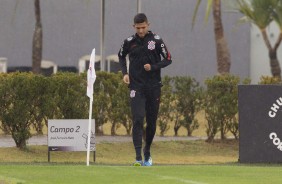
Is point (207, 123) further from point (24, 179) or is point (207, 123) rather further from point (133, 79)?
point (24, 179)

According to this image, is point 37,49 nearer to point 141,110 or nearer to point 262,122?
point 262,122

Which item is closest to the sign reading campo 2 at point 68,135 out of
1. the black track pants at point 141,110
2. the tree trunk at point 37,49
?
the black track pants at point 141,110

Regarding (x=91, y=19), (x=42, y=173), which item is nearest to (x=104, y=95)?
(x=42, y=173)

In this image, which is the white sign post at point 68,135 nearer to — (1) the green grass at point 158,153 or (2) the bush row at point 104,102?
(1) the green grass at point 158,153

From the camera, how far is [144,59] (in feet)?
46.7

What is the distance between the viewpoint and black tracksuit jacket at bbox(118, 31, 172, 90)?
14250mm

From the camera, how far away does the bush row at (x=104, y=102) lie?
1881cm

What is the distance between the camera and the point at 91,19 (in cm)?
3428

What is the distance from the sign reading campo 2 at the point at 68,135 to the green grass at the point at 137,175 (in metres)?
2.72

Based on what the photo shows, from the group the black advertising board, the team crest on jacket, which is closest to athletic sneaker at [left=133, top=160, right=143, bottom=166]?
the team crest on jacket

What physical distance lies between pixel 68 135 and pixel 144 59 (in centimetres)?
272

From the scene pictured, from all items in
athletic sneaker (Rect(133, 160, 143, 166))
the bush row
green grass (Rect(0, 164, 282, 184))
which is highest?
the bush row

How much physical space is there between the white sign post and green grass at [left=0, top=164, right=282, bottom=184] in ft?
8.94

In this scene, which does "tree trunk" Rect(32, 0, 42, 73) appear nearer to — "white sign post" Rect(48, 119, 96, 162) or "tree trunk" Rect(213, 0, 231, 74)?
"tree trunk" Rect(213, 0, 231, 74)
